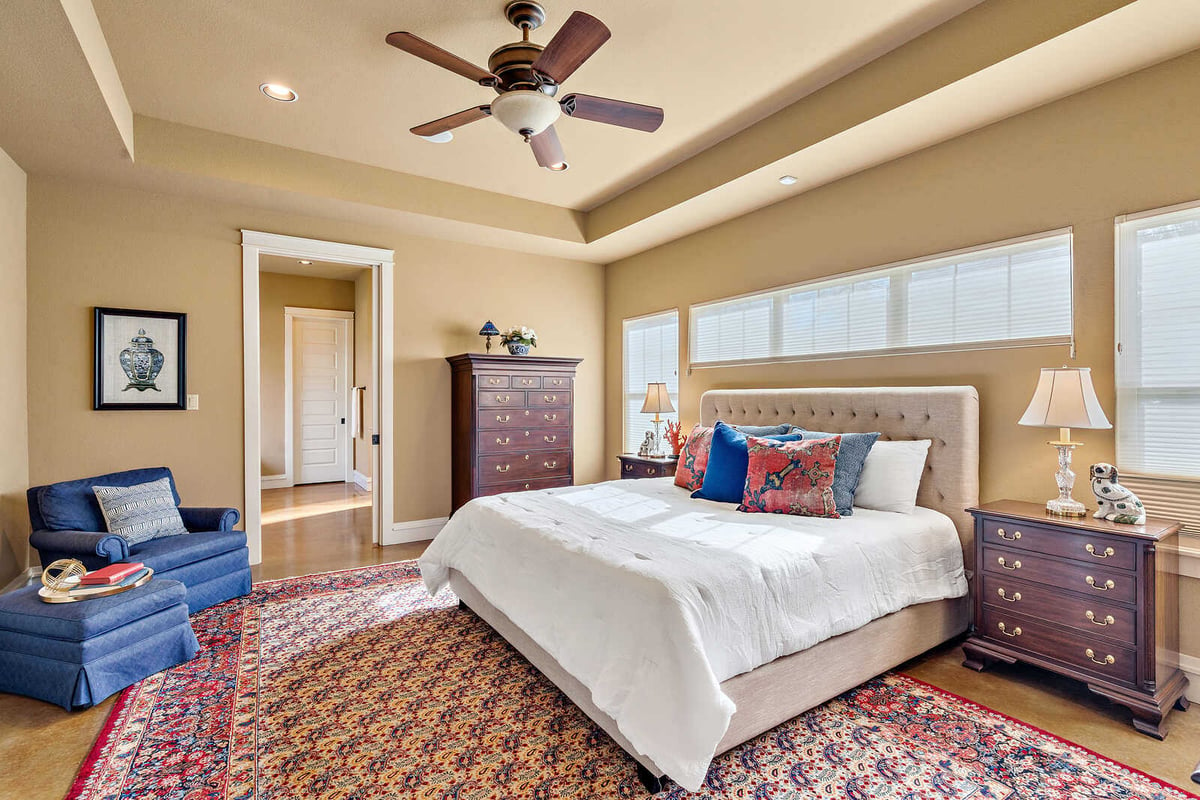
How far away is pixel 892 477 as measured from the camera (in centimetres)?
294

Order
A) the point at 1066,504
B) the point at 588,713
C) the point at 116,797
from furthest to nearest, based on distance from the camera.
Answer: the point at 1066,504 → the point at 588,713 → the point at 116,797

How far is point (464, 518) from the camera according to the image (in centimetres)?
308

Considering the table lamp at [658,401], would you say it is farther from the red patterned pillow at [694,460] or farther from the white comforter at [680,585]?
the white comforter at [680,585]

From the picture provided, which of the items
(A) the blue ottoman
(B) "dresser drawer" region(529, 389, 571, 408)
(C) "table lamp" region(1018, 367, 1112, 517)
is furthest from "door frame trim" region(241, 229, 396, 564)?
(C) "table lamp" region(1018, 367, 1112, 517)

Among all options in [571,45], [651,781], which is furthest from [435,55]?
[651,781]

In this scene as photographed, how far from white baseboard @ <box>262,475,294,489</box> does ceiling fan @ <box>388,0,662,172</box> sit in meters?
6.71

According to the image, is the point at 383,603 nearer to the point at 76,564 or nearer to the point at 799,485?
the point at 76,564

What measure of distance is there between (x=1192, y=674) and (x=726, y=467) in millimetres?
2060

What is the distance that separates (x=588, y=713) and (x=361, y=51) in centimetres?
318

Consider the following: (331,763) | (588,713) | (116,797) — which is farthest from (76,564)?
(588,713)

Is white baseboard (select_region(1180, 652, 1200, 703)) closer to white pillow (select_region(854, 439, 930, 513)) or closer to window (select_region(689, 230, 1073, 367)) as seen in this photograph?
white pillow (select_region(854, 439, 930, 513))

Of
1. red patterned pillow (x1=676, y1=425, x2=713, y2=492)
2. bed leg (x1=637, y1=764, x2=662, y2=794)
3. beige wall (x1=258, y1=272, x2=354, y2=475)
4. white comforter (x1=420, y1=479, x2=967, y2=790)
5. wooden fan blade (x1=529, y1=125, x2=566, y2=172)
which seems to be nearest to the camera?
white comforter (x1=420, y1=479, x2=967, y2=790)

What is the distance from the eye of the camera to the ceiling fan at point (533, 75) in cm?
209

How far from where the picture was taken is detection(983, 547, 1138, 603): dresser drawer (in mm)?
2168
